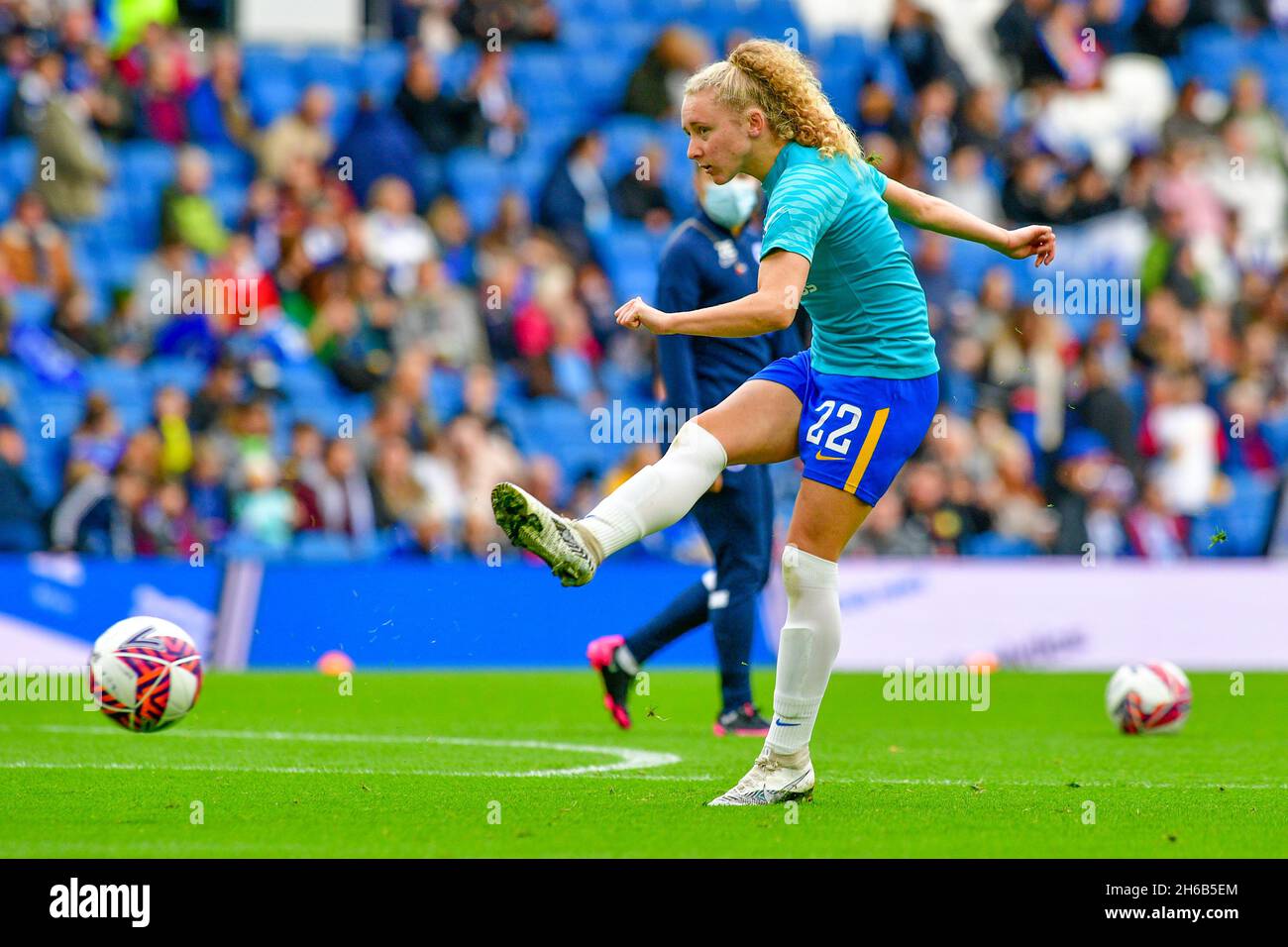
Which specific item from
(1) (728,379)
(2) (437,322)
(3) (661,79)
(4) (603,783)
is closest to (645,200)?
(3) (661,79)

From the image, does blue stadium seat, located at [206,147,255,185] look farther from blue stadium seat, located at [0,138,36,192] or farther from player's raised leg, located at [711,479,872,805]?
player's raised leg, located at [711,479,872,805]

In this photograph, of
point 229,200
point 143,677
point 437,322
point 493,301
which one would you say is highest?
point 229,200

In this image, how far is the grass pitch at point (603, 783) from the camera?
5.62m

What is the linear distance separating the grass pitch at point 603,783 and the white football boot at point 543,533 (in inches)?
29.7

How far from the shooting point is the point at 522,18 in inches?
829

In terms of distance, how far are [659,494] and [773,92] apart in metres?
1.32

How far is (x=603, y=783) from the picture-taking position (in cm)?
718

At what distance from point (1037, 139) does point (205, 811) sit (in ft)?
54.0

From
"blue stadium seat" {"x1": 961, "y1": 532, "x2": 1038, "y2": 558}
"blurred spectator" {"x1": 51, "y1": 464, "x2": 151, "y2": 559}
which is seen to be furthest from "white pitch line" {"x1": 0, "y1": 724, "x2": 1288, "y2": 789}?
"blue stadium seat" {"x1": 961, "y1": 532, "x2": 1038, "y2": 558}

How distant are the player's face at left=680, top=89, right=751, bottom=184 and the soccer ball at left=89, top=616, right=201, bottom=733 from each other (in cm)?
319

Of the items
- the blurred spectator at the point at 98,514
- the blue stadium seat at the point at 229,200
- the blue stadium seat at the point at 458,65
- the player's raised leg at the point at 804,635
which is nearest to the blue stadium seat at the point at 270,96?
the blue stadium seat at the point at 229,200

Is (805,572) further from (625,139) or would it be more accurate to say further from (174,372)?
(625,139)

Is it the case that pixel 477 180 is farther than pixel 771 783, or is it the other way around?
pixel 477 180

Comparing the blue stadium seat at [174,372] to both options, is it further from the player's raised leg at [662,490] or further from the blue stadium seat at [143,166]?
the player's raised leg at [662,490]
